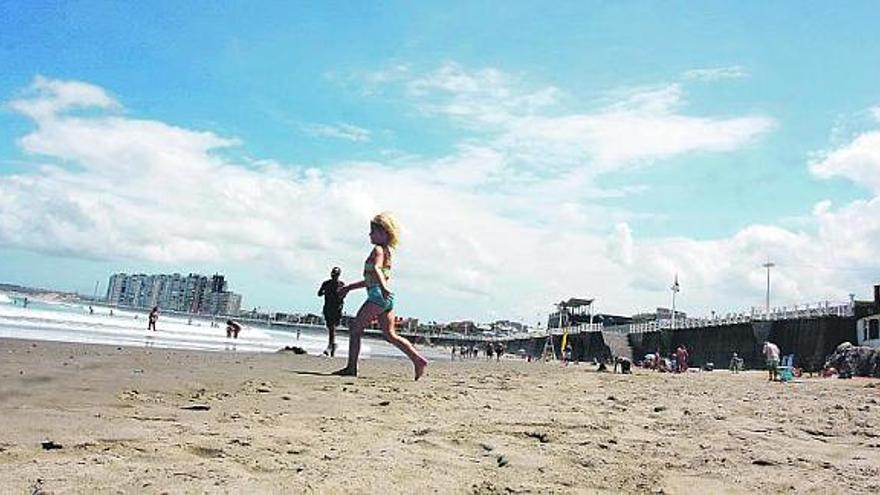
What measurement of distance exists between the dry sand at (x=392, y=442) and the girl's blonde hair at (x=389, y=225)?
2403 millimetres

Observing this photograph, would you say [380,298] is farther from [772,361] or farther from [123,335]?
[772,361]

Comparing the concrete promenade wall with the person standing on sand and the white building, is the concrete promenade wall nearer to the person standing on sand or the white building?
the white building

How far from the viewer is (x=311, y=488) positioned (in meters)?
2.44

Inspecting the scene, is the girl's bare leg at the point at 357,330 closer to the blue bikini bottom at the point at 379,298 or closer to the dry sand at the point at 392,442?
the blue bikini bottom at the point at 379,298

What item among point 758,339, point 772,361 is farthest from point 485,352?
point 772,361

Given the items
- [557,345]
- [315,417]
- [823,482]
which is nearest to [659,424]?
[823,482]

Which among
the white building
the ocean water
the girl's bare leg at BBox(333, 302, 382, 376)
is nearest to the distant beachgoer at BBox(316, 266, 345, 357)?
the girl's bare leg at BBox(333, 302, 382, 376)

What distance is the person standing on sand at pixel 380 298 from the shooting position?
750 centimetres

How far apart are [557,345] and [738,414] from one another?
76.7 m

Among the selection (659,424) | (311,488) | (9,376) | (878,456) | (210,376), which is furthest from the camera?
(210,376)

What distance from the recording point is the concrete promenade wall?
38.2 meters

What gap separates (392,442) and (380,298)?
421 cm

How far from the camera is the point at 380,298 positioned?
751 centimetres

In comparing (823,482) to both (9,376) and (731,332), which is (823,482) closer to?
(9,376)
